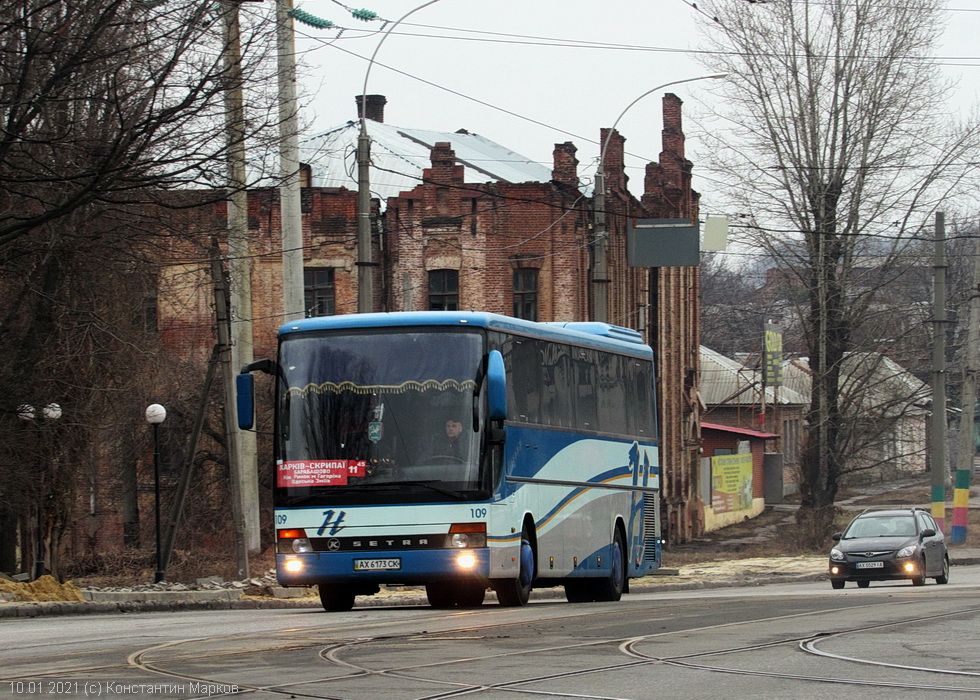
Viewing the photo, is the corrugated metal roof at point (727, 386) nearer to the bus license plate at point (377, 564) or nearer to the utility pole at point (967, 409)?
the utility pole at point (967, 409)

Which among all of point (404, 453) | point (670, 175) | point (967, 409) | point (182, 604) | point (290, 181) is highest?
point (670, 175)

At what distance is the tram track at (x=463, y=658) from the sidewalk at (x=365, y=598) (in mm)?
7700

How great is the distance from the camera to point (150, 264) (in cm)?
2744

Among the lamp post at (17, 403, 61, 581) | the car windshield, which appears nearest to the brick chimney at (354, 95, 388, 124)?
the lamp post at (17, 403, 61, 581)

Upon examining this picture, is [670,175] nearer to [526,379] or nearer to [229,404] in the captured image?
[229,404]

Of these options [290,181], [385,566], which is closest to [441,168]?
[290,181]

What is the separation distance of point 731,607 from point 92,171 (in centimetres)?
808

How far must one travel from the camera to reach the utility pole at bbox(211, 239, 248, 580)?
90.4 feet

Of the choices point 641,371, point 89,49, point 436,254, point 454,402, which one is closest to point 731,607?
point 454,402

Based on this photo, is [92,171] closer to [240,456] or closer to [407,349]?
[407,349]

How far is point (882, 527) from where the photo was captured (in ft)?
98.0

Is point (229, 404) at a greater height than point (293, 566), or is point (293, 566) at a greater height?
point (229, 404)

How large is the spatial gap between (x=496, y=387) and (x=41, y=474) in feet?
48.8

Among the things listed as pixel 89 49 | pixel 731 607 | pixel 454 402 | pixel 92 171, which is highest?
pixel 89 49
